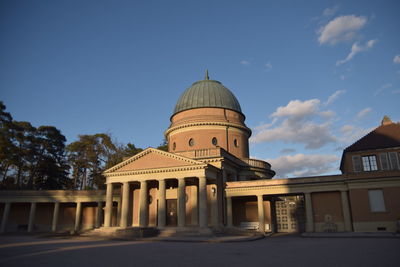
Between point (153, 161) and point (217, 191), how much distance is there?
6.92 metres

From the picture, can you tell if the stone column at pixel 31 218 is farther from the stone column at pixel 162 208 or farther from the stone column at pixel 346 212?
the stone column at pixel 346 212

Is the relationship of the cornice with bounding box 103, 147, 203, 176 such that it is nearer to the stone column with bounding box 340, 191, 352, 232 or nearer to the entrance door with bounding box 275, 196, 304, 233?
the stone column with bounding box 340, 191, 352, 232

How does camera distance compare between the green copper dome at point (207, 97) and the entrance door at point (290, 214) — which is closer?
the entrance door at point (290, 214)

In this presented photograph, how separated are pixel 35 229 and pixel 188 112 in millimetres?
24315

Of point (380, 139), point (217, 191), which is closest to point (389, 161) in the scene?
point (380, 139)

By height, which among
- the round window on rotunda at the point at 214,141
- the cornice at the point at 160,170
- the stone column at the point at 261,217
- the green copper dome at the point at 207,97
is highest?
the green copper dome at the point at 207,97

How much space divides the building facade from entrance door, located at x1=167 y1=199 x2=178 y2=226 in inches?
3.9

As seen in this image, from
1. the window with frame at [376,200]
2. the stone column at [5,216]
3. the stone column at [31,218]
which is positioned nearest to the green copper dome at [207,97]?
the window with frame at [376,200]

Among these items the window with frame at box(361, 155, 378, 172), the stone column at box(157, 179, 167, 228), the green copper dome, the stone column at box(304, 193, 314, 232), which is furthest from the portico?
the window with frame at box(361, 155, 378, 172)

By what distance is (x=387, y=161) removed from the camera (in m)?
27.1

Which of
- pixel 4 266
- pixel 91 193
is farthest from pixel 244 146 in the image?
pixel 4 266

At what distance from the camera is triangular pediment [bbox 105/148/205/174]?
93.3ft

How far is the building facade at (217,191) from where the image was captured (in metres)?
26.9

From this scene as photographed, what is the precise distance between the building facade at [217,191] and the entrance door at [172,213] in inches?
3.9
